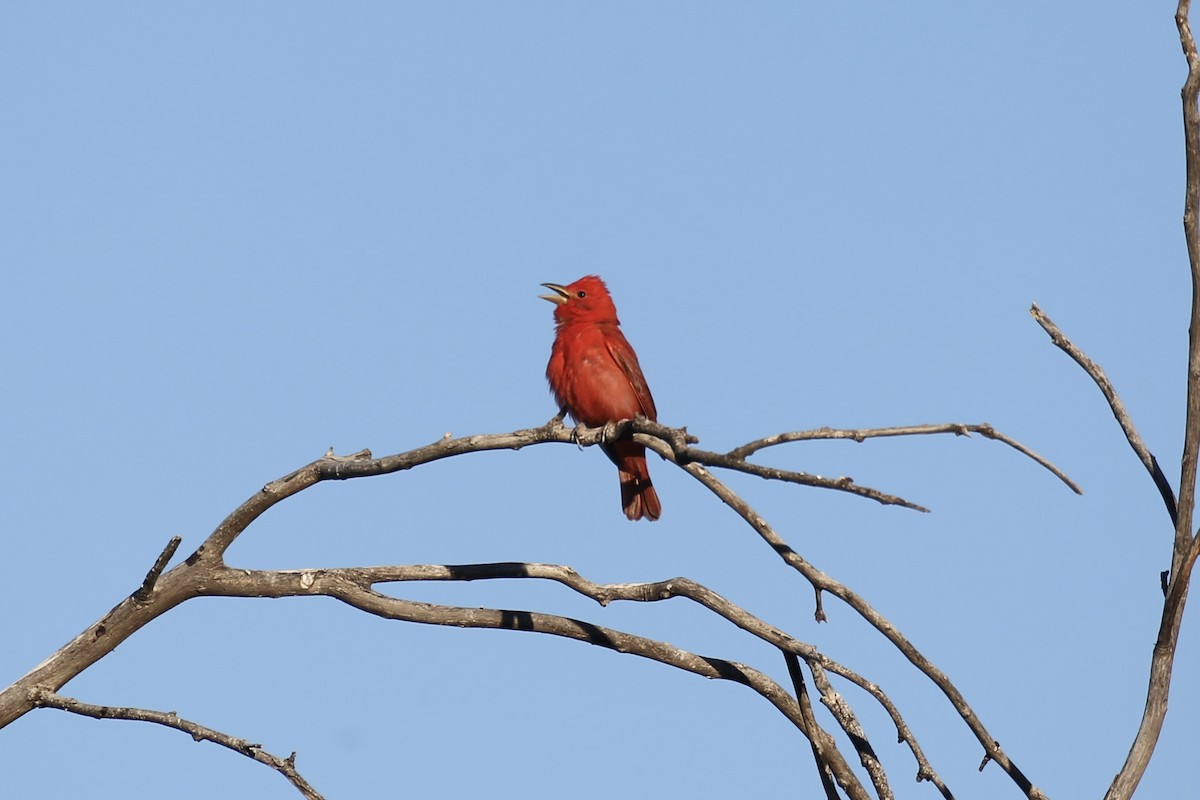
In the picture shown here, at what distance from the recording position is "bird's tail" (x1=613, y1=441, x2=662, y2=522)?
1077cm

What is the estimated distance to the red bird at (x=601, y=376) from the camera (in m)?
10.2

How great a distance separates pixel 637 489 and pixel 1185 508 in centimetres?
494

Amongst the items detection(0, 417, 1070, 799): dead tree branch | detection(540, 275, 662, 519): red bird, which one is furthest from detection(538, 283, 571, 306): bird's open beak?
detection(0, 417, 1070, 799): dead tree branch

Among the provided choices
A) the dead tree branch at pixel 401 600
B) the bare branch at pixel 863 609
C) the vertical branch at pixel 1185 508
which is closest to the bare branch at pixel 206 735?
the dead tree branch at pixel 401 600

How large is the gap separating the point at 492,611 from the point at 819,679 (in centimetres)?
167

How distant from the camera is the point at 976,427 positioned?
5336 millimetres

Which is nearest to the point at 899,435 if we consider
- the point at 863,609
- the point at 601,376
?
the point at 863,609

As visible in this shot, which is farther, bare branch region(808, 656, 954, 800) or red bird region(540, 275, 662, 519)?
red bird region(540, 275, 662, 519)

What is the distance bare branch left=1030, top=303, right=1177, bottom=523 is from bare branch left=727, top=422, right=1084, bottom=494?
1256mm

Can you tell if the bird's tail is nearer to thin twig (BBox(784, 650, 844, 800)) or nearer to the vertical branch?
thin twig (BBox(784, 650, 844, 800))

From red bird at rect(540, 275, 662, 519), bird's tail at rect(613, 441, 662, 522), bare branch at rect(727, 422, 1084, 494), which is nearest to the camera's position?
bare branch at rect(727, 422, 1084, 494)

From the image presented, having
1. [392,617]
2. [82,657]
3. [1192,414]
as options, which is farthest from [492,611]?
[1192,414]

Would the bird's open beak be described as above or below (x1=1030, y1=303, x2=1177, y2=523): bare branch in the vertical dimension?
above

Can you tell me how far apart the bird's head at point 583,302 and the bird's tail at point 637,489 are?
43.2 inches
